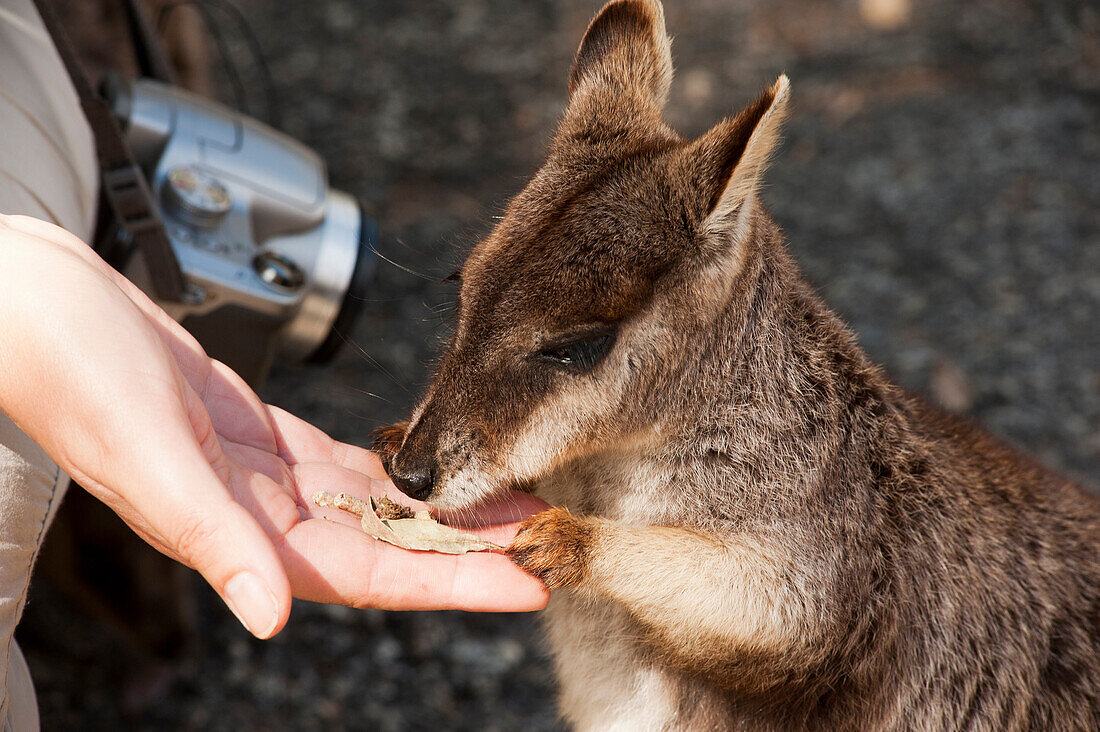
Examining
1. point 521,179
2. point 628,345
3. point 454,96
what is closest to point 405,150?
point 454,96

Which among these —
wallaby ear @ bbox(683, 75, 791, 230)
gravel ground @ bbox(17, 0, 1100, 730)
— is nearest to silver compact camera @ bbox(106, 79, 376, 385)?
gravel ground @ bbox(17, 0, 1100, 730)

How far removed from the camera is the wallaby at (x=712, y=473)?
2.32 m

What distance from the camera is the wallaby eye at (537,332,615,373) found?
2.32m

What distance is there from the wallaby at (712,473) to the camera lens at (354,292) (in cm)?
92

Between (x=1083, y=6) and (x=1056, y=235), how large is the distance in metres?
2.69

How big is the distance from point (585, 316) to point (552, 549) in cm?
57

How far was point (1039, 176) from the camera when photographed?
6801 mm

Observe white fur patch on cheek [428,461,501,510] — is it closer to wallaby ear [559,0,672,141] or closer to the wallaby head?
the wallaby head

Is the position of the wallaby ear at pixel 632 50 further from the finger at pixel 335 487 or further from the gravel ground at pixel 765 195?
the finger at pixel 335 487

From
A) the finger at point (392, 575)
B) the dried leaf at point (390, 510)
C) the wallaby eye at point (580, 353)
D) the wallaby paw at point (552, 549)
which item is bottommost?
the dried leaf at point (390, 510)

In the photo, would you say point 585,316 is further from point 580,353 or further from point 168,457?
point 168,457

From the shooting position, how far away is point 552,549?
7.50 feet

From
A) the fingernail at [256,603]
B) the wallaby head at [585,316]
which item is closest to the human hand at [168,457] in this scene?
the fingernail at [256,603]

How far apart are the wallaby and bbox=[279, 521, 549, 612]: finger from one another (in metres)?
0.11
